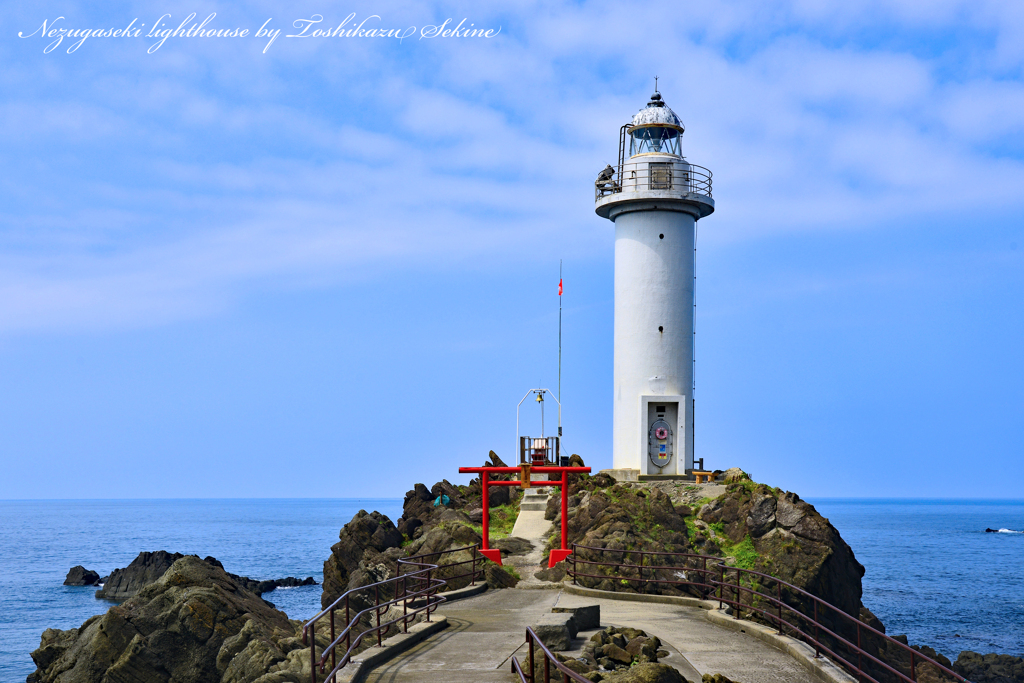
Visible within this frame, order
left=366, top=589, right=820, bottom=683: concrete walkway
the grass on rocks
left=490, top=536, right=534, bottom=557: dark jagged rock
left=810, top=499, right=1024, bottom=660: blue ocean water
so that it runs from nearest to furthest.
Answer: left=366, top=589, right=820, bottom=683: concrete walkway, left=490, top=536, right=534, bottom=557: dark jagged rock, the grass on rocks, left=810, top=499, right=1024, bottom=660: blue ocean water

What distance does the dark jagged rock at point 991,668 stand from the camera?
3362 centimetres

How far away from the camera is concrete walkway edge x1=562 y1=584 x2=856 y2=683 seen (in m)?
12.2

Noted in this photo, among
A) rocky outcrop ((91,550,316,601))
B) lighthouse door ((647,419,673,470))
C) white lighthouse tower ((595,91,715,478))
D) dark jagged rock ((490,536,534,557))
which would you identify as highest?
white lighthouse tower ((595,91,715,478))

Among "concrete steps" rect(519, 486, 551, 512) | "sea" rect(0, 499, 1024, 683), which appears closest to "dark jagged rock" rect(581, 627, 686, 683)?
"concrete steps" rect(519, 486, 551, 512)

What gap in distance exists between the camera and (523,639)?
14.3m

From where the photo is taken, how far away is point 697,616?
17.1 m

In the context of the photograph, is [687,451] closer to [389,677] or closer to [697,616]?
[697,616]

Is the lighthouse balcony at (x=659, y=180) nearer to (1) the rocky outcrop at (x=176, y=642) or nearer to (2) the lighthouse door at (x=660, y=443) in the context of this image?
(2) the lighthouse door at (x=660, y=443)

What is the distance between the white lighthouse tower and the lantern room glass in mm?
405

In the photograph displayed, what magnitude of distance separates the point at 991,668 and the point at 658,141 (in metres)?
24.0

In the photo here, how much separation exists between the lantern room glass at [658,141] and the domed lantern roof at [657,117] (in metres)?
0.19

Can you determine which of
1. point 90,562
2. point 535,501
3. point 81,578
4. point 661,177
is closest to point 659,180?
point 661,177

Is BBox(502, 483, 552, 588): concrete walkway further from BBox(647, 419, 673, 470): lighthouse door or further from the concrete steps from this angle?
BBox(647, 419, 673, 470): lighthouse door

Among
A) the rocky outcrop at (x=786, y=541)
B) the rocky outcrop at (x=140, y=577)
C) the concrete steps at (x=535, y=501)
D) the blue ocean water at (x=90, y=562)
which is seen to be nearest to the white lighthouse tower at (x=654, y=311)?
the concrete steps at (x=535, y=501)
